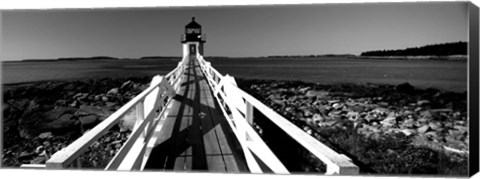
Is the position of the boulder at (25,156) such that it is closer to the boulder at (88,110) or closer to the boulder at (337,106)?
the boulder at (88,110)

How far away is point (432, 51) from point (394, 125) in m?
0.67

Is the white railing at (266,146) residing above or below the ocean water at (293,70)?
below

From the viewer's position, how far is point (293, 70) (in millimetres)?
3816

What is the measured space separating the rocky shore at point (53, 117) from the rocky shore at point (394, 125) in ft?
6.48

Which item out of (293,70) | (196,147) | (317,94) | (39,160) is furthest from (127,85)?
(317,94)

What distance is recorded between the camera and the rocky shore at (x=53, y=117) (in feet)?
11.9

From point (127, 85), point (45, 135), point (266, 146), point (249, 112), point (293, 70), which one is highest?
point (293, 70)

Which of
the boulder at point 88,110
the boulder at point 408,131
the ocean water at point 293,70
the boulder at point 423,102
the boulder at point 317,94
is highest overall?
the ocean water at point 293,70

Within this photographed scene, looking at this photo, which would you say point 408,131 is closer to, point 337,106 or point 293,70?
point 337,106

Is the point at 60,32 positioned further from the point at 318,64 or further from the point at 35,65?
the point at 318,64

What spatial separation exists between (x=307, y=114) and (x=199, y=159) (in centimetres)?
166

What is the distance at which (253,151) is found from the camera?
226cm

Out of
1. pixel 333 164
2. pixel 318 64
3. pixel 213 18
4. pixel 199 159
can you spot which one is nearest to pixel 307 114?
pixel 318 64

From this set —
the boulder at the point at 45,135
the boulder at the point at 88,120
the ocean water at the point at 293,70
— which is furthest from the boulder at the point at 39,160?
the ocean water at the point at 293,70
